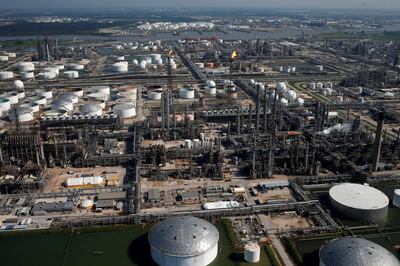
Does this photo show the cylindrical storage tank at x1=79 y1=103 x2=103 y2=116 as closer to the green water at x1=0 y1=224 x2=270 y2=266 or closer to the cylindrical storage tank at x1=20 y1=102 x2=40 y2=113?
the cylindrical storage tank at x1=20 y1=102 x2=40 y2=113

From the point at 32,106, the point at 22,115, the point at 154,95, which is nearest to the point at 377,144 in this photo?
the point at 154,95

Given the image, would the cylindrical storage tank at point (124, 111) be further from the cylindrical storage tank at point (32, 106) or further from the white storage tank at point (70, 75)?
the white storage tank at point (70, 75)

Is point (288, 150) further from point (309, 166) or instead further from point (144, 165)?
point (144, 165)

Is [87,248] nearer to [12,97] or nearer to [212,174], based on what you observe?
[212,174]

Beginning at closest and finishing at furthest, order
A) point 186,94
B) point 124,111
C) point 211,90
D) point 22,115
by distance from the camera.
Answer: point 22,115 → point 124,111 → point 186,94 → point 211,90

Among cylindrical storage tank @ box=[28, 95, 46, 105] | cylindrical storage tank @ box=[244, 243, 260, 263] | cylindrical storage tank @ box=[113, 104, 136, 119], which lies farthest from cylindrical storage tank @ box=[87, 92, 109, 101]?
cylindrical storage tank @ box=[244, 243, 260, 263]
